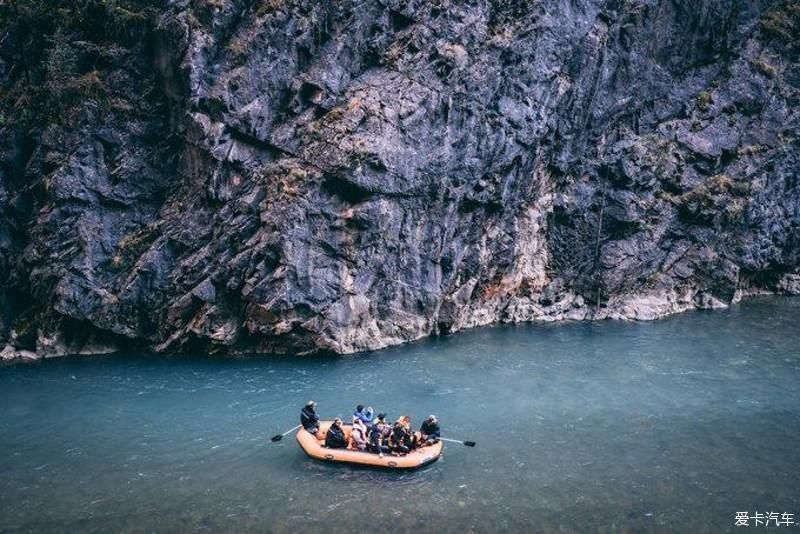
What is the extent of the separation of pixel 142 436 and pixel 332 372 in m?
9.82

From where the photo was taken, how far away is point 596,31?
39.4 metres

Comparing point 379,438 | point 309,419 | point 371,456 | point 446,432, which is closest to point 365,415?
point 379,438

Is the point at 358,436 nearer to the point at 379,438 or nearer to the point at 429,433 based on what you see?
the point at 379,438

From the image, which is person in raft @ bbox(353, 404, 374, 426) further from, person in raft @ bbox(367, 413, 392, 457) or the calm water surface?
the calm water surface

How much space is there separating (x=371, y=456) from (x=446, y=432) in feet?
12.9

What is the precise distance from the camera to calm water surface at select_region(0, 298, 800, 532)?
60.3 ft

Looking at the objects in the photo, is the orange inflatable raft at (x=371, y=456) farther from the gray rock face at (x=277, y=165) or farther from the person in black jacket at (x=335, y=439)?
the gray rock face at (x=277, y=165)

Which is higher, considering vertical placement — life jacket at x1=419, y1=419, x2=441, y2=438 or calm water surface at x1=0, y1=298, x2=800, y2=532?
life jacket at x1=419, y1=419, x2=441, y2=438

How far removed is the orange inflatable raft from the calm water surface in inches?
15.2

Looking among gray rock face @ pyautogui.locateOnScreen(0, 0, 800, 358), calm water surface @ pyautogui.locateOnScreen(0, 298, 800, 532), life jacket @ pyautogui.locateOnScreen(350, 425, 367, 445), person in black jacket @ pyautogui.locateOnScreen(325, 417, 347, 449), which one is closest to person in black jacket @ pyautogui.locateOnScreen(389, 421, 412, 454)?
calm water surface @ pyautogui.locateOnScreen(0, 298, 800, 532)

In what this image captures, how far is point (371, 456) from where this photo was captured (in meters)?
21.3

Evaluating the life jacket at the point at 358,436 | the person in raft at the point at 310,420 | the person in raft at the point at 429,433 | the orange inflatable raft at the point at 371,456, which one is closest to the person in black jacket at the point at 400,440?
the orange inflatable raft at the point at 371,456

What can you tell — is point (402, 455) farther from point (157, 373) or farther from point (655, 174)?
point (655, 174)

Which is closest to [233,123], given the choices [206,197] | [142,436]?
[206,197]
